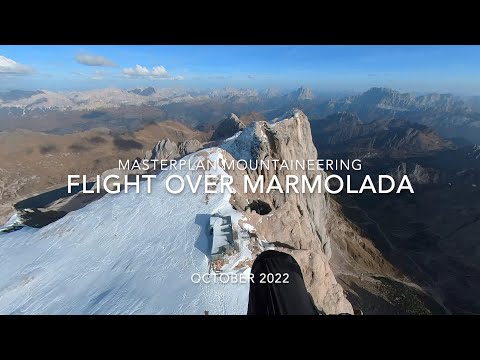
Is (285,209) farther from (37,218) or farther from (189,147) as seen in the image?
(189,147)

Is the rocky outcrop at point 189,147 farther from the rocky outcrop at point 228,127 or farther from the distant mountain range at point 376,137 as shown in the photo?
the distant mountain range at point 376,137

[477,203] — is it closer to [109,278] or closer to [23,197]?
[109,278]

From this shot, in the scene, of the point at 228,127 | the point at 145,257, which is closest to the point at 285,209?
the point at 145,257

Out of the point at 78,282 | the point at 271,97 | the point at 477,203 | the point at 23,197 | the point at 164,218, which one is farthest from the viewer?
the point at 271,97

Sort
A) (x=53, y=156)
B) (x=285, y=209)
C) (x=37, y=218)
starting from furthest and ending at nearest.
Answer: (x=53, y=156)
(x=37, y=218)
(x=285, y=209)

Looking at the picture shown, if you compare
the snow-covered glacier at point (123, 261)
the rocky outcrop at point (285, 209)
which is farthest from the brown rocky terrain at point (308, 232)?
the snow-covered glacier at point (123, 261)
